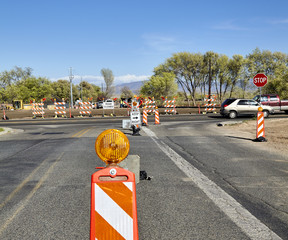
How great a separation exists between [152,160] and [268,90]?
148ft

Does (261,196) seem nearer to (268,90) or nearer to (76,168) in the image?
(76,168)

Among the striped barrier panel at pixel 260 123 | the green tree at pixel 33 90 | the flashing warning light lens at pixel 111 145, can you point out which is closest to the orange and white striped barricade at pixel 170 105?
the striped barrier panel at pixel 260 123

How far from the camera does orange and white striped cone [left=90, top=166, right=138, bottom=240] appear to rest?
7.42ft

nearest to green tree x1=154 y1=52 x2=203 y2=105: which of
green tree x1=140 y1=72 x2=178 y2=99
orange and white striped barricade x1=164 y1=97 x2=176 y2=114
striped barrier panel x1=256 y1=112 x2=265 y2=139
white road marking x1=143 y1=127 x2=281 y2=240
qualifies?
green tree x1=140 y1=72 x2=178 y2=99

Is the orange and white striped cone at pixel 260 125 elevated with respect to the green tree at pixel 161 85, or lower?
lower

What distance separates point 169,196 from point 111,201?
267 centimetres

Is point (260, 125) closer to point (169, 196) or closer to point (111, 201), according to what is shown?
point (169, 196)

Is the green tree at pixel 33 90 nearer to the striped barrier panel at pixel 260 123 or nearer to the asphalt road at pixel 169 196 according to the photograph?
the striped barrier panel at pixel 260 123

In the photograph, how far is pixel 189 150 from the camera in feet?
31.4

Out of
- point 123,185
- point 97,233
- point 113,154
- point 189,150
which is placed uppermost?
point 113,154

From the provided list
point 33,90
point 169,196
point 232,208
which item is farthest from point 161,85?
point 232,208

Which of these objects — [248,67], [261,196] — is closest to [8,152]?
[261,196]

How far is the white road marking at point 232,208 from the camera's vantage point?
11.3ft

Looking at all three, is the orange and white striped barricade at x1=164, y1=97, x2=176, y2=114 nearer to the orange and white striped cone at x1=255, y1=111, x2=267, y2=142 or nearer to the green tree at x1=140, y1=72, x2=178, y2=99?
the orange and white striped cone at x1=255, y1=111, x2=267, y2=142
